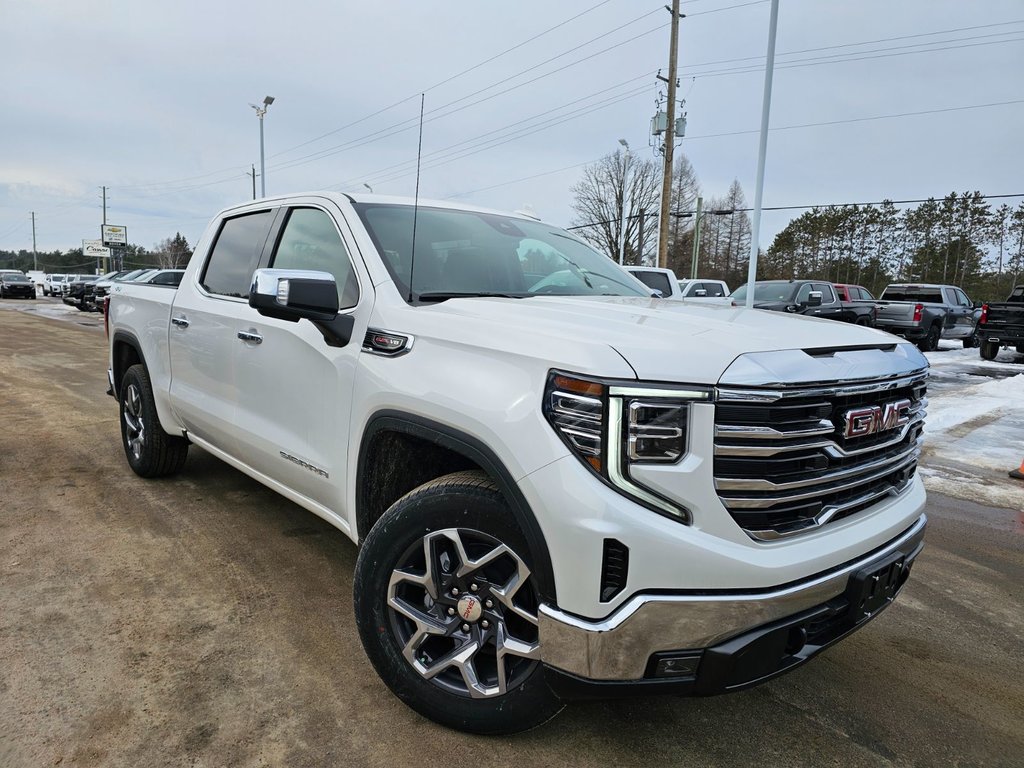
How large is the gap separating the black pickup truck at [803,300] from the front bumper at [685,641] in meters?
11.6

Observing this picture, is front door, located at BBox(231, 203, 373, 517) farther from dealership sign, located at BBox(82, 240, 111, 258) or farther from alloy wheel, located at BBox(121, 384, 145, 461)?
dealership sign, located at BBox(82, 240, 111, 258)

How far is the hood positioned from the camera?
1.76 metres

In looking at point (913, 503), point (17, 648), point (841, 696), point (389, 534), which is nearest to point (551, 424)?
point (389, 534)

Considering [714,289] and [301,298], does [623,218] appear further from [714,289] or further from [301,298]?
[301,298]

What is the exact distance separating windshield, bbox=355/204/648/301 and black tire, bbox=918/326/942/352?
712 inches

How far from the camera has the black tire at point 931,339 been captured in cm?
1822

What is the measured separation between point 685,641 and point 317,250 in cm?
231

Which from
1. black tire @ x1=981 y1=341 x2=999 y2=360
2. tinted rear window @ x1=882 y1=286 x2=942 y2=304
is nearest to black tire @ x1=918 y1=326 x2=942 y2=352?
tinted rear window @ x1=882 y1=286 x2=942 y2=304

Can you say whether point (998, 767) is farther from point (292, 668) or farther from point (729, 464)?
point (292, 668)

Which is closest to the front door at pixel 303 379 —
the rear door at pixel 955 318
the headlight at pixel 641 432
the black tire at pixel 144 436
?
the headlight at pixel 641 432

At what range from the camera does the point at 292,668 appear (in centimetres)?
256

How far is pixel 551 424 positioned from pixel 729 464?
0.47m

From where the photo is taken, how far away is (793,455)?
1.79 m

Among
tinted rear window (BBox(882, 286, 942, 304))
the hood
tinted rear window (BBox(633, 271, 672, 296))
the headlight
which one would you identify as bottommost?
the headlight
